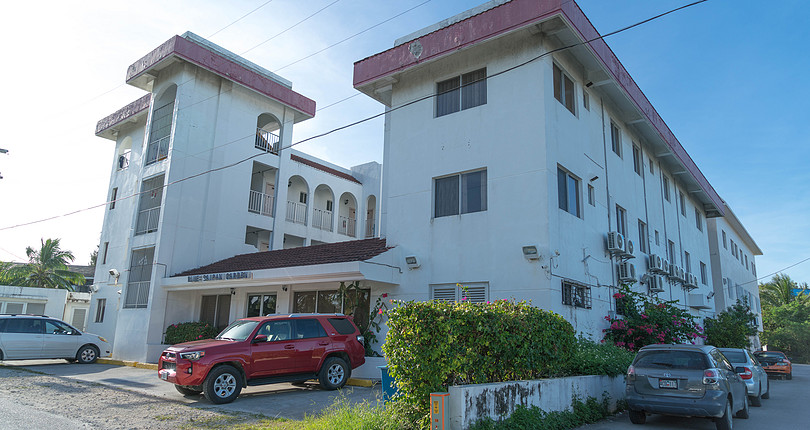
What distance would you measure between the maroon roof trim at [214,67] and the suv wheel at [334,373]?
13745 millimetres

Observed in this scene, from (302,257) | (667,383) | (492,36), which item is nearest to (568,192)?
(492,36)

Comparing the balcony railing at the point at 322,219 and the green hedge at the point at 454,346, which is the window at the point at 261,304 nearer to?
the balcony railing at the point at 322,219

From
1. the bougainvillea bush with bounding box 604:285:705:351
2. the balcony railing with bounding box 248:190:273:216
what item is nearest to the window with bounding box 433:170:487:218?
the bougainvillea bush with bounding box 604:285:705:351

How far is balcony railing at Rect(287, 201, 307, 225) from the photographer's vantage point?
25.0 m

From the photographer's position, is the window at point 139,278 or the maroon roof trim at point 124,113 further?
the maroon roof trim at point 124,113

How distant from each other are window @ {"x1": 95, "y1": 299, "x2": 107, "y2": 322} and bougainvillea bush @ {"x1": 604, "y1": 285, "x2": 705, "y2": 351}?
66.0 ft

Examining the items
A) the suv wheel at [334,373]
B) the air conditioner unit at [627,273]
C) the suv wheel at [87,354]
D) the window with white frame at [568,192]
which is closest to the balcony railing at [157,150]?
the suv wheel at [87,354]

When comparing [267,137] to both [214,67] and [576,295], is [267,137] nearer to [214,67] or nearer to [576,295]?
[214,67]

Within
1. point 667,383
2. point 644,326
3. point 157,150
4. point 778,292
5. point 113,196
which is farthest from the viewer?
point 778,292

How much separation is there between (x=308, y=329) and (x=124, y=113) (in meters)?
18.3

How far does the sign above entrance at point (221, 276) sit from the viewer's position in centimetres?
1608

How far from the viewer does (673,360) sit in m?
8.98

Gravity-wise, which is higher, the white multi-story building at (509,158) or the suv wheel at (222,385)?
the white multi-story building at (509,158)

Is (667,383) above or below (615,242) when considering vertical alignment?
below
